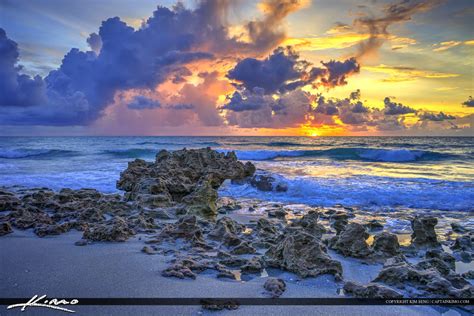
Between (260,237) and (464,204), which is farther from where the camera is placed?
(464,204)

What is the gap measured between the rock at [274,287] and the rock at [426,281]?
3.79 ft

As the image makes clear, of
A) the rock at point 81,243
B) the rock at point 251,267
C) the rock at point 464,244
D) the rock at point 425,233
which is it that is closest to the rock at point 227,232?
the rock at point 251,267

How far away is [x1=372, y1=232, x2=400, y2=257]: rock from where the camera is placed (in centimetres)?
485

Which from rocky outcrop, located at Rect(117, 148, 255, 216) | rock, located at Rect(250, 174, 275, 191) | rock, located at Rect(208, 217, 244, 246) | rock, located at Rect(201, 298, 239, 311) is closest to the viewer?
rock, located at Rect(201, 298, 239, 311)

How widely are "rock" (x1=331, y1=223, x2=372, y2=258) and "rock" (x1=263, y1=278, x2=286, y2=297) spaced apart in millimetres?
1597

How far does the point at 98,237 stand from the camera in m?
5.16

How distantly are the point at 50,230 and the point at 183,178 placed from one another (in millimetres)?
4418

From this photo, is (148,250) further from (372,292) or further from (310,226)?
(372,292)

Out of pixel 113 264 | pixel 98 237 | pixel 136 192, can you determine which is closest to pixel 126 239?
pixel 98 237

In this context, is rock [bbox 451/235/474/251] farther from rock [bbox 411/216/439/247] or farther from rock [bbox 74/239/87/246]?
rock [bbox 74/239/87/246]

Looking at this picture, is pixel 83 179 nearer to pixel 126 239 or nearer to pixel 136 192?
pixel 136 192

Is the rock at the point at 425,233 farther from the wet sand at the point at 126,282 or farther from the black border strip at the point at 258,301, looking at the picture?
the black border strip at the point at 258,301

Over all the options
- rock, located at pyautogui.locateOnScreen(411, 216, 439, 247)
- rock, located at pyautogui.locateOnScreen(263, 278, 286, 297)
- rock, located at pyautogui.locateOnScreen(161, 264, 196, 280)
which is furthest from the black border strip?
rock, located at pyautogui.locateOnScreen(411, 216, 439, 247)

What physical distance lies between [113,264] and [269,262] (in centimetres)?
189
